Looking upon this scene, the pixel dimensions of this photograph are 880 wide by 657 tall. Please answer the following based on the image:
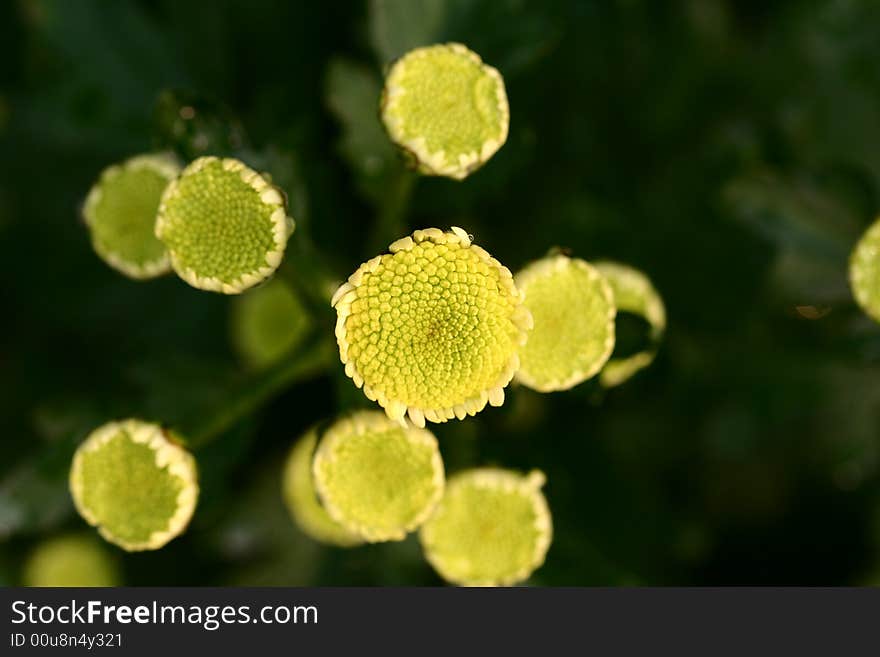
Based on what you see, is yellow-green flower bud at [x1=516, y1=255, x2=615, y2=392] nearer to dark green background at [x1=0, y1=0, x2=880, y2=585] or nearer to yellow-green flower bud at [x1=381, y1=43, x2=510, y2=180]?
yellow-green flower bud at [x1=381, y1=43, x2=510, y2=180]

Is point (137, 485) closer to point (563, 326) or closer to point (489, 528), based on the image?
point (489, 528)

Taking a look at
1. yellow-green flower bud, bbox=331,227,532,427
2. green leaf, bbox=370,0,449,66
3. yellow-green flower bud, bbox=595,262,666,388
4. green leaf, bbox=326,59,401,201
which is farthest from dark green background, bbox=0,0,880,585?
yellow-green flower bud, bbox=331,227,532,427

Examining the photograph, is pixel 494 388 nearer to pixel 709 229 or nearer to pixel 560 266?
pixel 560 266

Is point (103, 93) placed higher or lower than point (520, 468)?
higher

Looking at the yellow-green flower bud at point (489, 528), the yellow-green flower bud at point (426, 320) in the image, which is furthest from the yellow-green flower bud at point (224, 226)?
the yellow-green flower bud at point (489, 528)

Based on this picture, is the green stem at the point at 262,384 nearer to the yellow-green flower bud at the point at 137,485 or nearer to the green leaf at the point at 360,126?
the yellow-green flower bud at the point at 137,485

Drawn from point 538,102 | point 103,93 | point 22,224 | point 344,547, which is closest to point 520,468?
point 344,547
